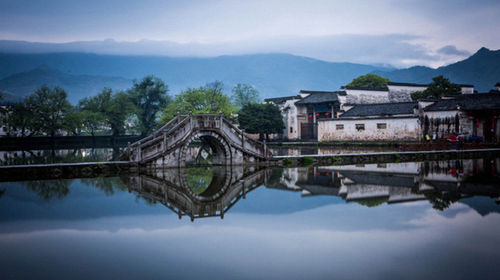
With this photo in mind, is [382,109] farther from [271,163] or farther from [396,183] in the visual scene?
[396,183]

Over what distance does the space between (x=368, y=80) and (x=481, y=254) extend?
65283mm

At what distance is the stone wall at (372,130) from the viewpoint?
4097 centimetres

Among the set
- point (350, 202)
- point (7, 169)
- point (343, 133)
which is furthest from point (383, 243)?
point (343, 133)

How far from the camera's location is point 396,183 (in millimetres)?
16344

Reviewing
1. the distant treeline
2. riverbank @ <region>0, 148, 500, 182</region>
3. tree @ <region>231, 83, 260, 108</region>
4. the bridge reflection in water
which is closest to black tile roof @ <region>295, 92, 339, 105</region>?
the distant treeline

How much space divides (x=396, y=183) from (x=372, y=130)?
2891 centimetres

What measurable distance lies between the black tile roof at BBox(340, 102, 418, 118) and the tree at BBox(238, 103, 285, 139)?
34.8 feet

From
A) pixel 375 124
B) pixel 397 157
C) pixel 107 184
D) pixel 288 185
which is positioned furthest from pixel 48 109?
pixel 288 185

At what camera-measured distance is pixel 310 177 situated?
1872cm

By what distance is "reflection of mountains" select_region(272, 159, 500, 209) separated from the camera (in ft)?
44.0

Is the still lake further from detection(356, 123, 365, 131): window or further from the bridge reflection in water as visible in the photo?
detection(356, 123, 365, 131): window

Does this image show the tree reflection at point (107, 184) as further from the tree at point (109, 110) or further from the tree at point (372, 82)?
the tree at point (372, 82)

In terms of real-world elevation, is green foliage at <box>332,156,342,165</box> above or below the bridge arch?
below

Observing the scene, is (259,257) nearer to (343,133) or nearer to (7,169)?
(7,169)
